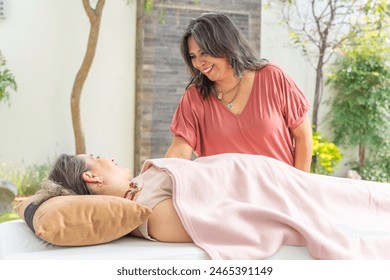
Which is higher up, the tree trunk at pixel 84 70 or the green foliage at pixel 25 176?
the tree trunk at pixel 84 70

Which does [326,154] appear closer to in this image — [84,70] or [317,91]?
[317,91]

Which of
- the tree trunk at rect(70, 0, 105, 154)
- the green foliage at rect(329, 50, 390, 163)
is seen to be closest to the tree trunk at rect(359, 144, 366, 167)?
the green foliage at rect(329, 50, 390, 163)

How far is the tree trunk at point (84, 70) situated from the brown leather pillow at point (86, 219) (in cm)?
332

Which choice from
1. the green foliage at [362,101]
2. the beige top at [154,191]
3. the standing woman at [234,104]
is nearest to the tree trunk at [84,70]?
the green foliage at [362,101]

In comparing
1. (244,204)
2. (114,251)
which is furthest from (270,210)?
(114,251)

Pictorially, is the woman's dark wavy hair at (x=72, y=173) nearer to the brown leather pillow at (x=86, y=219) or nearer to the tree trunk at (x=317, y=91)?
the brown leather pillow at (x=86, y=219)

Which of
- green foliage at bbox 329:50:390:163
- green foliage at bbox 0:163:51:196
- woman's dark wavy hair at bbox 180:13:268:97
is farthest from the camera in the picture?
green foliage at bbox 329:50:390:163

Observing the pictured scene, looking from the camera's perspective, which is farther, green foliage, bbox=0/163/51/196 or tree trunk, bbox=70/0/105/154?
green foliage, bbox=0/163/51/196

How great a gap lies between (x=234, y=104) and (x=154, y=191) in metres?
0.79

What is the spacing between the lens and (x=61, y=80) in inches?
213

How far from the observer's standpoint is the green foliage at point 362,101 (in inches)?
239

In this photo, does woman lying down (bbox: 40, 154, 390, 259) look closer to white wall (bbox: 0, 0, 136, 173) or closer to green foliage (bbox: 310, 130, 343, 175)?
white wall (bbox: 0, 0, 136, 173)

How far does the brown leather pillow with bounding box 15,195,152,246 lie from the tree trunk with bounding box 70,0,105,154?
3322mm

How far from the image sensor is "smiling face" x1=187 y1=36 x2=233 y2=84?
99.2 inches
